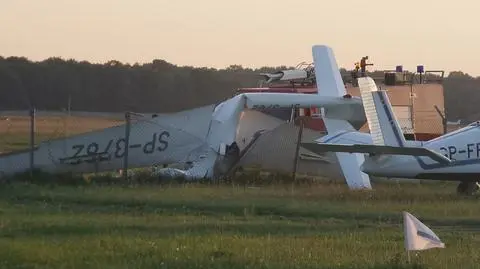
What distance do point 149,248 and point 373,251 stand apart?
8.26ft

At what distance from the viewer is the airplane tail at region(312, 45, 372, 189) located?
23.0 metres

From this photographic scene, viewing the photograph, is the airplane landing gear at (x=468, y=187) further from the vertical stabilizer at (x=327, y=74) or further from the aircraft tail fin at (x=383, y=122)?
the vertical stabilizer at (x=327, y=74)

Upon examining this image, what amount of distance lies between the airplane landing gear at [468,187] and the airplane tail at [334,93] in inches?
79.3

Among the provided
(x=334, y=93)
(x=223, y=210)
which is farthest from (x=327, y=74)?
(x=223, y=210)

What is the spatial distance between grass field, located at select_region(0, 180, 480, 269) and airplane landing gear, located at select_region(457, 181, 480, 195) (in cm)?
49

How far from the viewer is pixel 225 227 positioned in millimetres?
14227

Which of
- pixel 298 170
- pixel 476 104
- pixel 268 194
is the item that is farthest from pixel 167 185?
pixel 476 104

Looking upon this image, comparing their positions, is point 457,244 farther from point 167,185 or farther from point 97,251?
point 167,185

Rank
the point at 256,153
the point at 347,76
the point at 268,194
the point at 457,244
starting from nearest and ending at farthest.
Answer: the point at 457,244
the point at 268,194
the point at 256,153
the point at 347,76

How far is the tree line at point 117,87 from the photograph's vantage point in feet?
268

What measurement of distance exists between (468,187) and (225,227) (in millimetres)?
9127

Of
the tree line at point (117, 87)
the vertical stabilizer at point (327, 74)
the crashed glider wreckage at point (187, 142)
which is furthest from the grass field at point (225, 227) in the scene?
the tree line at point (117, 87)

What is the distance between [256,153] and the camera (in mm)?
25375

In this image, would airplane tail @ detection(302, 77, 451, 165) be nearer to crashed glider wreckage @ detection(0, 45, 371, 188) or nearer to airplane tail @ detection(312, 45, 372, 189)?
airplane tail @ detection(312, 45, 372, 189)
